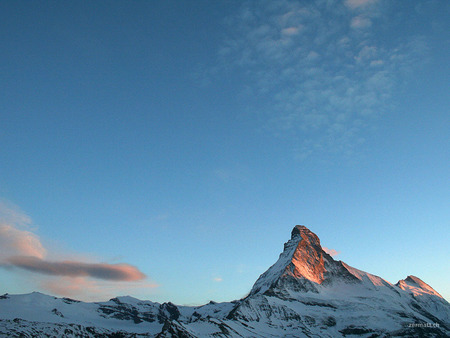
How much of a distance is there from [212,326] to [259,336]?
31.4 metres

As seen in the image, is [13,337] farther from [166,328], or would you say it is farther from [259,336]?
[259,336]

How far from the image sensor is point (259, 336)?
193875 millimetres

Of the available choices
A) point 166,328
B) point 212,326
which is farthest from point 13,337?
point 212,326

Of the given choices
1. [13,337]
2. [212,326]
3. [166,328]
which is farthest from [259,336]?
[13,337]

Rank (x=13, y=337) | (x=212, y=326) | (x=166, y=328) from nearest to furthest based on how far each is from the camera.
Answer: (x=166, y=328) < (x=212, y=326) < (x=13, y=337)

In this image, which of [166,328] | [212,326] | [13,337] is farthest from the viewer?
[13,337]

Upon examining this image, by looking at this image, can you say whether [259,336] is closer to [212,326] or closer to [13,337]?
[212,326]

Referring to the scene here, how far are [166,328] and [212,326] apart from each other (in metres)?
27.1

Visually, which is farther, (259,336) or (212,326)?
(259,336)

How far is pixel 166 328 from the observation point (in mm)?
162250

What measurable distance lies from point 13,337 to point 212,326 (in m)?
108

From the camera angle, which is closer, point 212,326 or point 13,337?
point 212,326

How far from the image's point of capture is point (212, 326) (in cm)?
17900
